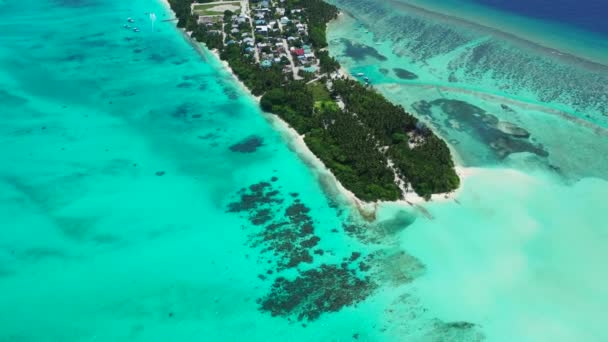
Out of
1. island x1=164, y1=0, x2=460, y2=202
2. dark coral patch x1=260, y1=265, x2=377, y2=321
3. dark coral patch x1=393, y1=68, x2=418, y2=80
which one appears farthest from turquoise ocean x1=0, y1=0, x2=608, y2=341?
island x1=164, y1=0, x2=460, y2=202

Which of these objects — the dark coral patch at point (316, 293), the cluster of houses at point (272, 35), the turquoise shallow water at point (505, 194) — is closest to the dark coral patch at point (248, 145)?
the cluster of houses at point (272, 35)

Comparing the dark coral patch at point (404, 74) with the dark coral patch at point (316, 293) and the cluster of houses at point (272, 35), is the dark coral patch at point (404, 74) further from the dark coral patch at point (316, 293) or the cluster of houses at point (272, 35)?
the dark coral patch at point (316, 293)

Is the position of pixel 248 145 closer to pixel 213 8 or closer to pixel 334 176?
pixel 334 176

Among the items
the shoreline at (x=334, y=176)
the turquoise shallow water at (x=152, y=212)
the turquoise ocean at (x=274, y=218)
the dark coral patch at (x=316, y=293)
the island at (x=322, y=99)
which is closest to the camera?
the turquoise ocean at (x=274, y=218)

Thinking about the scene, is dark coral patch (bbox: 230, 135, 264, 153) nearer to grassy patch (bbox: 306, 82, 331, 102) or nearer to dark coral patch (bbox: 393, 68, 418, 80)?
grassy patch (bbox: 306, 82, 331, 102)

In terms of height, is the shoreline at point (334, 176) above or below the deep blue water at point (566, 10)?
below

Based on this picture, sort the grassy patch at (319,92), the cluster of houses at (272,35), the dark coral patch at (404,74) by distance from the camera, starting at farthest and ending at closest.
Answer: the cluster of houses at (272,35)
the dark coral patch at (404,74)
the grassy patch at (319,92)
